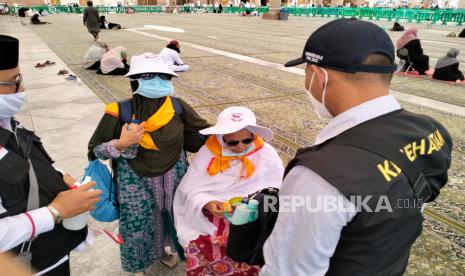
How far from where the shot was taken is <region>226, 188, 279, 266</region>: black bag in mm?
1401

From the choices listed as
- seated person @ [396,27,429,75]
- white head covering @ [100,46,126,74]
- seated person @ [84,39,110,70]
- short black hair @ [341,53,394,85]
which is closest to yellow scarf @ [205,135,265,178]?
short black hair @ [341,53,394,85]

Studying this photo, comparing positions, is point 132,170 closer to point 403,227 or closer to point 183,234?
point 183,234

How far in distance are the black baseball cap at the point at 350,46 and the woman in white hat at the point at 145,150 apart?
1.22 metres

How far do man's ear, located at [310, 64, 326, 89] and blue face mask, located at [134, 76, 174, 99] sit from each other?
120cm

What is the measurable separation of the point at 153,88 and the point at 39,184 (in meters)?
0.88

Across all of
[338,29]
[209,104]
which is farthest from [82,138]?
[338,29]

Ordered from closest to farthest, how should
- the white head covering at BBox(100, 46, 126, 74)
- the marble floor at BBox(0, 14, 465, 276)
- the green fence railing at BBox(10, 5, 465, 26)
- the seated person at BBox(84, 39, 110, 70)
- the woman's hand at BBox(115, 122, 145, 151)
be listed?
the woman's hand at BBox(115, 122, 145, 151) → the marble floor at BBox(0, 14, 465, 276) → the white head covering at BBox(100, 46, 126, 74) → the seated person at BBox(84, 39, 110, 70) → the green fence railing at BBox(10, 5, 465, 26)

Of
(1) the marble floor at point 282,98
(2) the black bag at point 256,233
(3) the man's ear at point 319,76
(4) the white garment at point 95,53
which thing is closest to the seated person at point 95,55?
(4) the white garment at point 95,53

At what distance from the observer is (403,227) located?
3.65 feet

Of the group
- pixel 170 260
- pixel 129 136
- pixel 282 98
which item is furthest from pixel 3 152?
pixel 282 98

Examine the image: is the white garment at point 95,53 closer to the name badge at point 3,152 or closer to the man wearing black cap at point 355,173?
the name badge at point 3,152

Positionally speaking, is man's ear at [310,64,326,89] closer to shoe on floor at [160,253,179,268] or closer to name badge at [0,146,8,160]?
name badge at [0,146,8,160]

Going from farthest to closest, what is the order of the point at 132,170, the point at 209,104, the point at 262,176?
the point at 209,104 → the point at 262,176 → the point at 132,170

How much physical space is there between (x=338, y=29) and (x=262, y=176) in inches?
53.7
